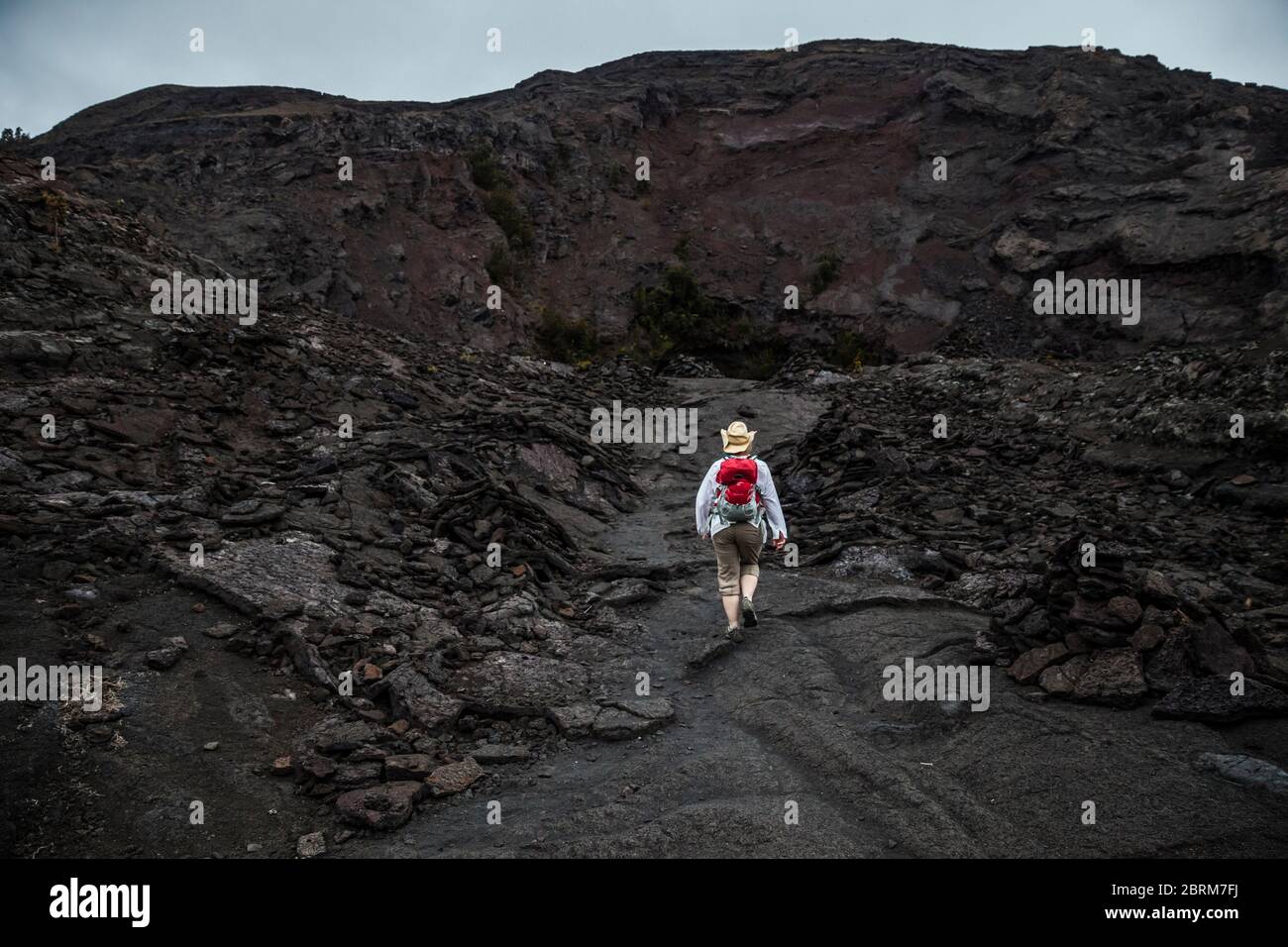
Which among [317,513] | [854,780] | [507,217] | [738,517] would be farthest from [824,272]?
[854,780]

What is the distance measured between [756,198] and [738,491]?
30795 millimetres

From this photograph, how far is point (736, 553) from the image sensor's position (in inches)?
294

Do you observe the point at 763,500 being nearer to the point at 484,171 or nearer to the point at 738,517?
the point at 738,517

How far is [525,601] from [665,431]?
11.5 metres

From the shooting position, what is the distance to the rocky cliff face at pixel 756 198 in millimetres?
24828

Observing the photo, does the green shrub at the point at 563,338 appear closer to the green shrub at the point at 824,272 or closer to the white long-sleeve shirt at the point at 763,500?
the green shrub at the point at 824,272

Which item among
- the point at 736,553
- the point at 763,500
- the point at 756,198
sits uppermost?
the point at 756,198

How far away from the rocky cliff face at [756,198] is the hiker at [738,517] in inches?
754

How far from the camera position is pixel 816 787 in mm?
5008

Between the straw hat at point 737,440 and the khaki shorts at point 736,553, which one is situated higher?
the straw hat at point 737,440

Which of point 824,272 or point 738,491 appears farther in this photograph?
point 824,272

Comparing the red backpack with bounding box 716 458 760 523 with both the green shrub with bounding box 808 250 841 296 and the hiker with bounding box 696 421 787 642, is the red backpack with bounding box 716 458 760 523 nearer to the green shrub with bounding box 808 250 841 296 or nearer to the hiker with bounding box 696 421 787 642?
the hiker with bounding box 696 421 787 642

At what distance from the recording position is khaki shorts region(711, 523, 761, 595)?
23.9 feet

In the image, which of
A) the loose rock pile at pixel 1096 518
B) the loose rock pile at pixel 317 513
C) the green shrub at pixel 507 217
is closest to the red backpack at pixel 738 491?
the loose rock pile at pixel 317 513
